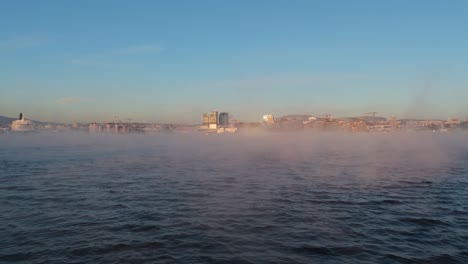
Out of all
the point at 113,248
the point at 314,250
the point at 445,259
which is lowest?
the point at 445,259

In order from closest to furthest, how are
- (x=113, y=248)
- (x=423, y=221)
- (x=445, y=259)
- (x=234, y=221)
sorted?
(x=445, y=259) → (x=113, y=248) → (x=234, y=221) → (x=423, y=221)

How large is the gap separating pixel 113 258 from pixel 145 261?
4.81 ft

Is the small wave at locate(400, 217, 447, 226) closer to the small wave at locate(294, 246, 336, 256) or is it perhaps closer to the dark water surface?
the dark water surface

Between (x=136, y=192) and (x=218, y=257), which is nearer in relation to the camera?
(x=218, y=257)

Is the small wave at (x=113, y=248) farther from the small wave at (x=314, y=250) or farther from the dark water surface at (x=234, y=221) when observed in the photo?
the small wave at (x=314, y=250)

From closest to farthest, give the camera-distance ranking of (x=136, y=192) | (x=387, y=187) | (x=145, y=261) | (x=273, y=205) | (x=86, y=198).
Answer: (x=145, y=261)
(x=273, y=205)
(x=86, y=198)
(x=136, y=192)
(x=387, y=187)

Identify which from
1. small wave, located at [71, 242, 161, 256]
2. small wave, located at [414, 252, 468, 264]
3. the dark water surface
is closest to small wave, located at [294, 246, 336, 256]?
the dark water surface

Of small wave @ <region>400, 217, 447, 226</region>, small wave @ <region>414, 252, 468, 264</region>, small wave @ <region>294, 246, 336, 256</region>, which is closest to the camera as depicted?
small wave @ <region>414, 252, 468, 264</region>

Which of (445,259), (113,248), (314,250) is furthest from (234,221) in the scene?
(445,259)

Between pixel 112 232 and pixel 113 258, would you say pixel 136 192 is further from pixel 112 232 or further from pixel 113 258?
pixel 113 258

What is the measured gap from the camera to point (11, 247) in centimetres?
1534

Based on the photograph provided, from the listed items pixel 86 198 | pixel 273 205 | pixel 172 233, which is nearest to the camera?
pixel 172 233

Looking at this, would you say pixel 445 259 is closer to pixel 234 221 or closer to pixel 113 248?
pixel 234 221

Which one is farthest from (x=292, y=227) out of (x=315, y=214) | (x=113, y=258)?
(x=113, y=258)
